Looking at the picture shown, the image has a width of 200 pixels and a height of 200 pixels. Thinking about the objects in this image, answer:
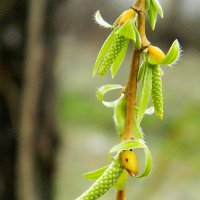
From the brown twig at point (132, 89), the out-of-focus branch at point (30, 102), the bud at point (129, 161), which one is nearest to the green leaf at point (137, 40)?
the brown twig at point (132, 89)

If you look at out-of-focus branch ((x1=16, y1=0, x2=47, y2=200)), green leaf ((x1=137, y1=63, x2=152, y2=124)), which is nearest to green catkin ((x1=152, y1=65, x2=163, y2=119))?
green leaf ((x1=137, y1=63, x2=152, y2=124))

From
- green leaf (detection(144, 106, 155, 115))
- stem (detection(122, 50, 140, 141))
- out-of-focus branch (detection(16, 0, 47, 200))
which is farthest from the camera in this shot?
out-of-focus branch (detection(16, 0, 47, 200))

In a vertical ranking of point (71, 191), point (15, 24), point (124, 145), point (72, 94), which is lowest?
point (124, 145)

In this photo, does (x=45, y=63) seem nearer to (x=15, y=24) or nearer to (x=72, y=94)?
(x=15, y=24)

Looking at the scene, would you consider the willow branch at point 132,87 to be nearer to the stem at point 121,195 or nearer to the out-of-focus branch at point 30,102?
the stem at point 121,195

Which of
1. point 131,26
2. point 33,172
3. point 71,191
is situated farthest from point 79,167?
point 131,26

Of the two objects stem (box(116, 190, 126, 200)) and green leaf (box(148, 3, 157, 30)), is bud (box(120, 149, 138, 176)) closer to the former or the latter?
stem (box(116, 190, 126, 200))
